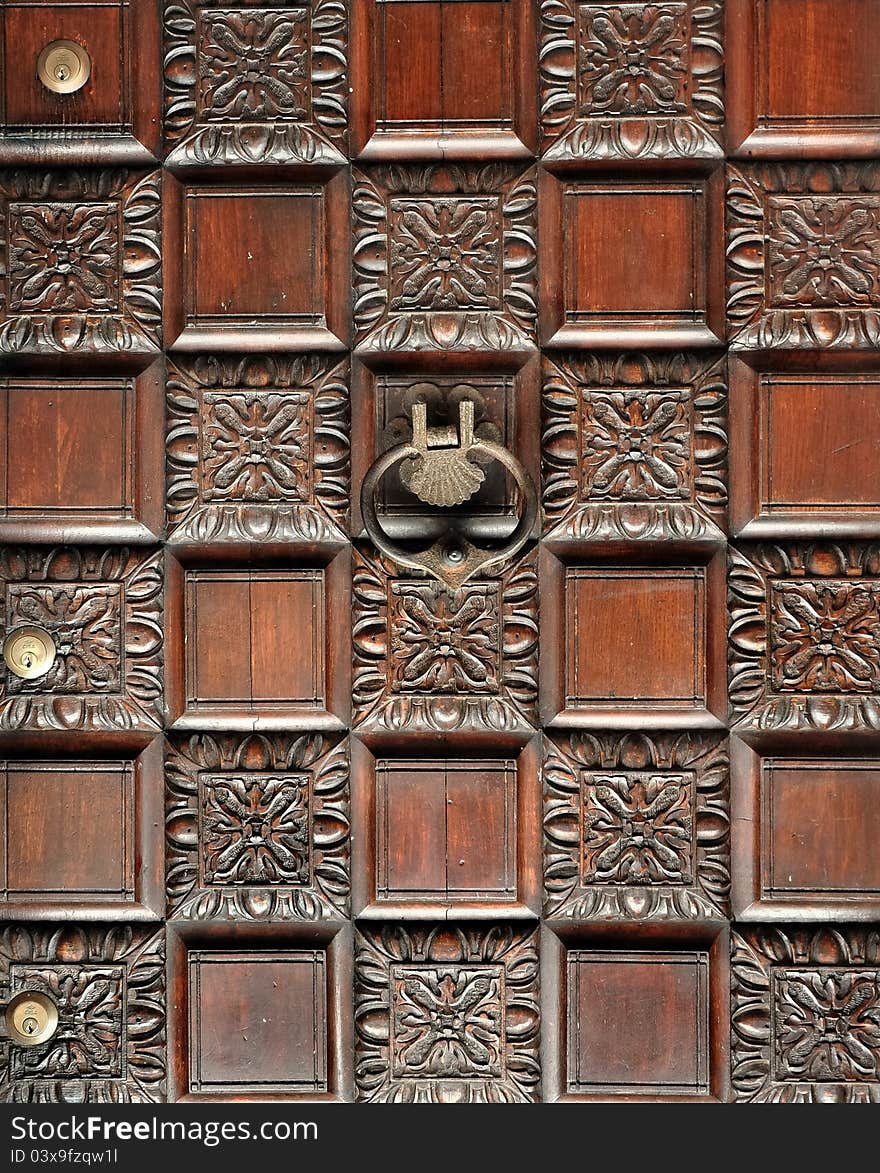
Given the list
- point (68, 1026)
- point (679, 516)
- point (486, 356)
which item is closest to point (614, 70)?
point (486, 356)

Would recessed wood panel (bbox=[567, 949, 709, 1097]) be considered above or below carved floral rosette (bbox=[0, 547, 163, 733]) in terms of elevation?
below

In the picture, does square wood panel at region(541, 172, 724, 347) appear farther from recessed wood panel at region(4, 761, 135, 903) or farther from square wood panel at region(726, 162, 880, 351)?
recessed wood panel at region(4, 761, 135, 903)

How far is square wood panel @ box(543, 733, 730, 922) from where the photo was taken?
1.34m

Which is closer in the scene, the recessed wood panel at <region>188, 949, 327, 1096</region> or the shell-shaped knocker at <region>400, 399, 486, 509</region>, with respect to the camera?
the shell-shaped knocker at <region>400, 399, 486, 509</region>

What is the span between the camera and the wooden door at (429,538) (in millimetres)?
1316

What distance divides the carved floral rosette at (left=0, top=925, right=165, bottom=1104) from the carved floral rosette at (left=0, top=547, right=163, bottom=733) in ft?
0.90

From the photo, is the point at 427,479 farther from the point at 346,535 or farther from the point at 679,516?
the point at 679,516

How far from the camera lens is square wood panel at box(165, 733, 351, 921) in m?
1.35

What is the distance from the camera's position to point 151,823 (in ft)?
4.41

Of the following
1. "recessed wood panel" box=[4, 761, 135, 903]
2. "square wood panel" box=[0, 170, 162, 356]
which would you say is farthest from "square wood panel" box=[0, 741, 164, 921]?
"square wood panel" box=[0, 170, 162, 356]

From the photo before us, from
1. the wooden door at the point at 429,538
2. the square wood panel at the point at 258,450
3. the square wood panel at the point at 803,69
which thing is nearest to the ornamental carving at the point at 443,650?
the wooden door at the point at 429,538

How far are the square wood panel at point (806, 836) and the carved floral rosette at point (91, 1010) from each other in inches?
30.2

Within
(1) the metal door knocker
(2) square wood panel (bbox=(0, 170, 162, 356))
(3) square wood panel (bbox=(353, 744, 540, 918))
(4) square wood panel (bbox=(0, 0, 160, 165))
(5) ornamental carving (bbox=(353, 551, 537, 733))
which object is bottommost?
(3) square wood panel (bbox=(353, 744, 540, 918))

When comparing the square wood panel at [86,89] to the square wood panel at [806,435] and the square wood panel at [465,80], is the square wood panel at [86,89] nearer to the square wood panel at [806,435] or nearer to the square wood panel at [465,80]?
the square wood panel at [465,80]
